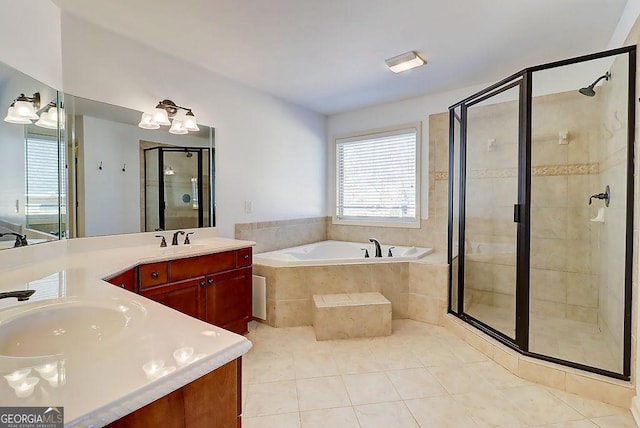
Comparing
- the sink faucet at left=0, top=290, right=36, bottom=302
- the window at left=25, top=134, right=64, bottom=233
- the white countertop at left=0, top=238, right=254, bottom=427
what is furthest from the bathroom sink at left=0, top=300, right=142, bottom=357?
the window at left=25, top=134, right=64, bottom=233

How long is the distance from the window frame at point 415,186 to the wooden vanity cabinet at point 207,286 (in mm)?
1954

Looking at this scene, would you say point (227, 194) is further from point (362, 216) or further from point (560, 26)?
point (560, 26)

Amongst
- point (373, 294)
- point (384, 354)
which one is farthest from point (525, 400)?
point (373, 294)

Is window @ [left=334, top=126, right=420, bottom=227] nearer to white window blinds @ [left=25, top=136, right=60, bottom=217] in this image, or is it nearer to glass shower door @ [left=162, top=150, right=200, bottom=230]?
glass shower door @ [left=162, top=150, right=200, bottom=230]

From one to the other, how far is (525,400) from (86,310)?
2241 mm

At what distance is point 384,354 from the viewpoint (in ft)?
7.68

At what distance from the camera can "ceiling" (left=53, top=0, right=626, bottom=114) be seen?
196 centimetres

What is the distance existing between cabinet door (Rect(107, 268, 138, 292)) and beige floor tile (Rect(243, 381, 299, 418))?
3.06 ft

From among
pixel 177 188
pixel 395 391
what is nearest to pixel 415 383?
pixel 395 391

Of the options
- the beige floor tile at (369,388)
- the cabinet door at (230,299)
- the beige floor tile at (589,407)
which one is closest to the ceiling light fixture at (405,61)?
the cabinet door at (230,299)

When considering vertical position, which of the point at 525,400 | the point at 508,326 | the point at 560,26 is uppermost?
the point at 560,26

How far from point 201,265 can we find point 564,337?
2.85 meters

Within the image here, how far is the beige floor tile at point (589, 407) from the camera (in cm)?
169

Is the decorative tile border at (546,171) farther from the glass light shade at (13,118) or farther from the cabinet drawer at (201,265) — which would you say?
the glass light shade at (13,118)
